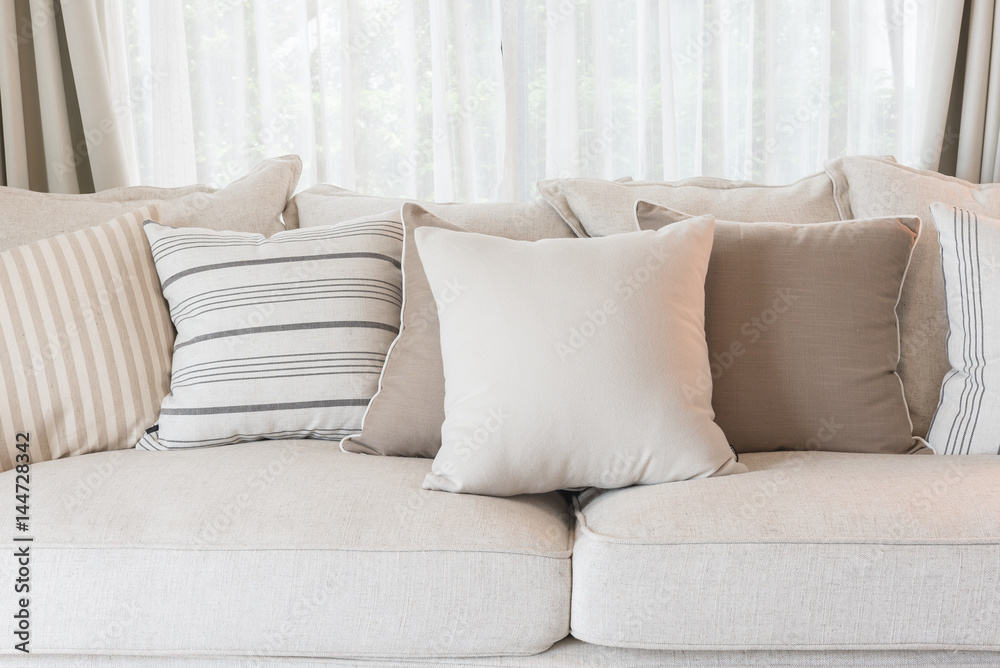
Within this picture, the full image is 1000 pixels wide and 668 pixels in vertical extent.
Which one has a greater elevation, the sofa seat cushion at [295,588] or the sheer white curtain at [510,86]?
the sheer white curtain at [510,86]

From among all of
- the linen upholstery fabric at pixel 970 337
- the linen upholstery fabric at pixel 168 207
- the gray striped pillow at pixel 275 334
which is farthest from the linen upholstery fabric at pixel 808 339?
the linen upholstery fabric at pixel 168 207

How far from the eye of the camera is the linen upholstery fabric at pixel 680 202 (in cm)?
150

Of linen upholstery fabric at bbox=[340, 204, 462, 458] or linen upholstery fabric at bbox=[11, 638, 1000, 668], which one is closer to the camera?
linen upholstery fabric at bbox=[11, 638, 1000, 668]

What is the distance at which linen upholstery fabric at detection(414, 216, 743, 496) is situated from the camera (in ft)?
3.47

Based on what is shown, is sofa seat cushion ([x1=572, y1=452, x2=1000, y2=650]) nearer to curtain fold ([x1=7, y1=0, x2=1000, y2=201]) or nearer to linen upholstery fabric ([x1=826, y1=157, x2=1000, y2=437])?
linen upholstery fabric ([x1=826, y1=157, x2=1000, y2=437])

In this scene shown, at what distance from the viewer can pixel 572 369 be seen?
1.07m

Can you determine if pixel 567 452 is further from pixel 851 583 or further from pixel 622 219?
pixel 622 219

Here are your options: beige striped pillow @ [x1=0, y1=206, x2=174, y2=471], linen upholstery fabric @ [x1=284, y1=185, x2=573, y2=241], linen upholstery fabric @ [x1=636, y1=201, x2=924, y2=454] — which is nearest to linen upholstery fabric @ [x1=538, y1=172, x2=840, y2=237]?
linen upholstery fabric @ [x1=284, y1=185, x2=573, y2=241]

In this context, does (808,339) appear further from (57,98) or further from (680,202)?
(57,98)

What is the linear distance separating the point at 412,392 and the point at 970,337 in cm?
98

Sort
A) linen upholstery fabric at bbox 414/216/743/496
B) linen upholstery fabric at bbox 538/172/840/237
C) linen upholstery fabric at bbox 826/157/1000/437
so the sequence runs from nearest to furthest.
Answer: linen upholstery fabric at bbox 414/216/743/496 < linen upholstery fabric at bbox 826/157/1000/437 < linen upholstery fabric at bbox 538/172/840/237

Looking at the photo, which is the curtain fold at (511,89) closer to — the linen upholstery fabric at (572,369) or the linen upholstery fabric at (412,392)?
the linen upholstery fabric at (412,392)

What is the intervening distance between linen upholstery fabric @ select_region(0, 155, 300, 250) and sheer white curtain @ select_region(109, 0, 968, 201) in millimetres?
635

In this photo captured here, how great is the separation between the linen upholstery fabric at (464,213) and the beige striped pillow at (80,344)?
0.38m
